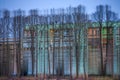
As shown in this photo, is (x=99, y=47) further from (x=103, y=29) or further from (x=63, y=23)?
(x=63, y=23)

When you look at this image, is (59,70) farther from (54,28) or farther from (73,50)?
(54,28)

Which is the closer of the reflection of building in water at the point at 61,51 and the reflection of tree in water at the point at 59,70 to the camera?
the reflection of building in water at the point at 61,51

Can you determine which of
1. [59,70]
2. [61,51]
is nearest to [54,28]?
[61,51]

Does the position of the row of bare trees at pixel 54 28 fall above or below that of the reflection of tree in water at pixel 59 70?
above

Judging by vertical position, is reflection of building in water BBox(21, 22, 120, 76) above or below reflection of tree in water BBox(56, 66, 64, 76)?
above

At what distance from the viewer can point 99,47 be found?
527 cm

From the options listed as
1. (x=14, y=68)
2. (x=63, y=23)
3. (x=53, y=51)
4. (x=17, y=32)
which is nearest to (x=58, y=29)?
(x=63, y=23)

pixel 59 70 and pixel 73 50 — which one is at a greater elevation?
pixel 73 50

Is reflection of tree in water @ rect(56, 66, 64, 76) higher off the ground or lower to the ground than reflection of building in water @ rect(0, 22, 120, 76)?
lower

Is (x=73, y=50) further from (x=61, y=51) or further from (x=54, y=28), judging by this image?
(x=54, y=28)

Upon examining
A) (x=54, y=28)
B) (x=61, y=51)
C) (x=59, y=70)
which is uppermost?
(x=54, y=28)

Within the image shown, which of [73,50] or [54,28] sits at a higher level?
[54,28]

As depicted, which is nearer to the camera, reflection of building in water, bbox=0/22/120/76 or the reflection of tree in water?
reflection of building in water, bbox=0/22/120/76

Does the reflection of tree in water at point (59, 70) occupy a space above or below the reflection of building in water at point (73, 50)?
below
